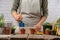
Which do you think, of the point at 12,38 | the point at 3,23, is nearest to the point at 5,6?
the point at 3,23

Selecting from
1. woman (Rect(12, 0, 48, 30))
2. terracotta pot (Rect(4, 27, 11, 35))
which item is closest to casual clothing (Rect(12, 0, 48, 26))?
woman (Rect(12, 0, 48, 30))

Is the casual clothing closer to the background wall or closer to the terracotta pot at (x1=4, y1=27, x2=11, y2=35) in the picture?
the terracotta pot at (x1=4, y1=27, x2=11, y2=35)

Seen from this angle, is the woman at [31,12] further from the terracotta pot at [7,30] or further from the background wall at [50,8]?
the background wall at [50,8]

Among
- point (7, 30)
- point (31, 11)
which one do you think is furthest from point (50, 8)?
point (7, 30)

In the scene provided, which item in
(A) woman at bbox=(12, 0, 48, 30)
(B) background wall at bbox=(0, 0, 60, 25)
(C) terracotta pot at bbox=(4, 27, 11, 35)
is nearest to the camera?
(C) terracotta pot at bbox=(4, 27, 11, 35)

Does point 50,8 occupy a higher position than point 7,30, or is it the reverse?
point 50,8

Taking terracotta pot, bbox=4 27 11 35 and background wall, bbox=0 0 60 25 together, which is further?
background wall, bbox=0 0 60 25

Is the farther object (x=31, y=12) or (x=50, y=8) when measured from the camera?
(x=50, y=8)

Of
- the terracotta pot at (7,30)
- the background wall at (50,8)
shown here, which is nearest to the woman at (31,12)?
the terracotta pot at (7,30)

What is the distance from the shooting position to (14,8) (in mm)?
2166

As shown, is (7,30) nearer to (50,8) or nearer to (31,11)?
(31,11)

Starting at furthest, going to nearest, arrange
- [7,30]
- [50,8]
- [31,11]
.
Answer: [50,8], [31,11], [7,30]

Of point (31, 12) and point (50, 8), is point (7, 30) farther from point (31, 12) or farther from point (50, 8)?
point (50, 8)

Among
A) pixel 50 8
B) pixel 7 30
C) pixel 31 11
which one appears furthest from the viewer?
pixel 50 8
